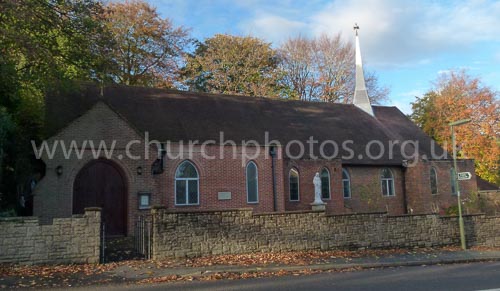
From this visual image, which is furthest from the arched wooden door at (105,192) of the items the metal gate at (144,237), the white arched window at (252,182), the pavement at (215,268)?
the white arched window at (252,182)

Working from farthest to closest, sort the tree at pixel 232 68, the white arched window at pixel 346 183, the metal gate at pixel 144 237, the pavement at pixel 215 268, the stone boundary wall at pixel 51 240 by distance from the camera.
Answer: the tree at pixel 232 68 → the white arched window at pixel 346 183 → the metal gate at pixel 144 237 → the stone boundary wall at pixel 51 240 → the pavement at pixel 215 268

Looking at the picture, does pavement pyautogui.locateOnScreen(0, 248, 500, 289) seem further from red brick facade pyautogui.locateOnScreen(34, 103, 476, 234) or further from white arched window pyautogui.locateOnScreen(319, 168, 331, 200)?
white arched window pyautogui.locateOnScreen(319, 168, 331, 200)

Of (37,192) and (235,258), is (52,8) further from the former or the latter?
(235,258)

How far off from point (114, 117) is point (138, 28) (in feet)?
56.8

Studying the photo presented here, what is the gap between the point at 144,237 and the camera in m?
13.5

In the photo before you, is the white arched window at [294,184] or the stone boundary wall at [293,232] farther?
the white arched window at [294,184]

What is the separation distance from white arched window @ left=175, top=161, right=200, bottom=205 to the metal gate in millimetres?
5092

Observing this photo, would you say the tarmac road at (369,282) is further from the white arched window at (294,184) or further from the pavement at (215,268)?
the white arched window at (294,184)

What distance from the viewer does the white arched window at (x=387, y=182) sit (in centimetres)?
2589

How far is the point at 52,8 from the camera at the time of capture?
555 inches

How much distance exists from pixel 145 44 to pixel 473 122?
87.2 ft

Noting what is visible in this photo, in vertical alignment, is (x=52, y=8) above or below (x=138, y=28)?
below

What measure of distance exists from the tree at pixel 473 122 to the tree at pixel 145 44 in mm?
22340

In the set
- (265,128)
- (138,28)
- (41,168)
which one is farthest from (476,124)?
(41,168)
